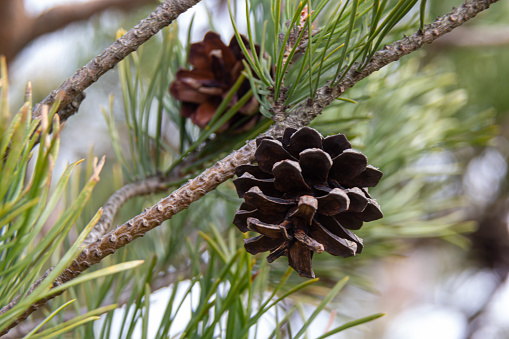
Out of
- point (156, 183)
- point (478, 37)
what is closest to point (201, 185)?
point (156, 183)

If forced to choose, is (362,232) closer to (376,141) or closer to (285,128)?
(376,141)

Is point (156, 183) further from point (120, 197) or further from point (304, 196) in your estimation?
point (304, 196)

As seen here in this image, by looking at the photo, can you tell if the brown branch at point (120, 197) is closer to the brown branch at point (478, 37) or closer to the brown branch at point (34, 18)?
the brown branch at point (34, 18)

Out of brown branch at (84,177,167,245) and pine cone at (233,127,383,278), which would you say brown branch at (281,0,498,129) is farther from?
brown branch at (84,177,167,245)

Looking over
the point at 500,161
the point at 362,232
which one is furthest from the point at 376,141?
the point at 500,161

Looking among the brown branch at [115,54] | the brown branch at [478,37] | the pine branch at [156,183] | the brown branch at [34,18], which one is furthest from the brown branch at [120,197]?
the brown branch at [478,37]

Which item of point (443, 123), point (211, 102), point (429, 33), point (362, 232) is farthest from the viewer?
point (443, 123)
